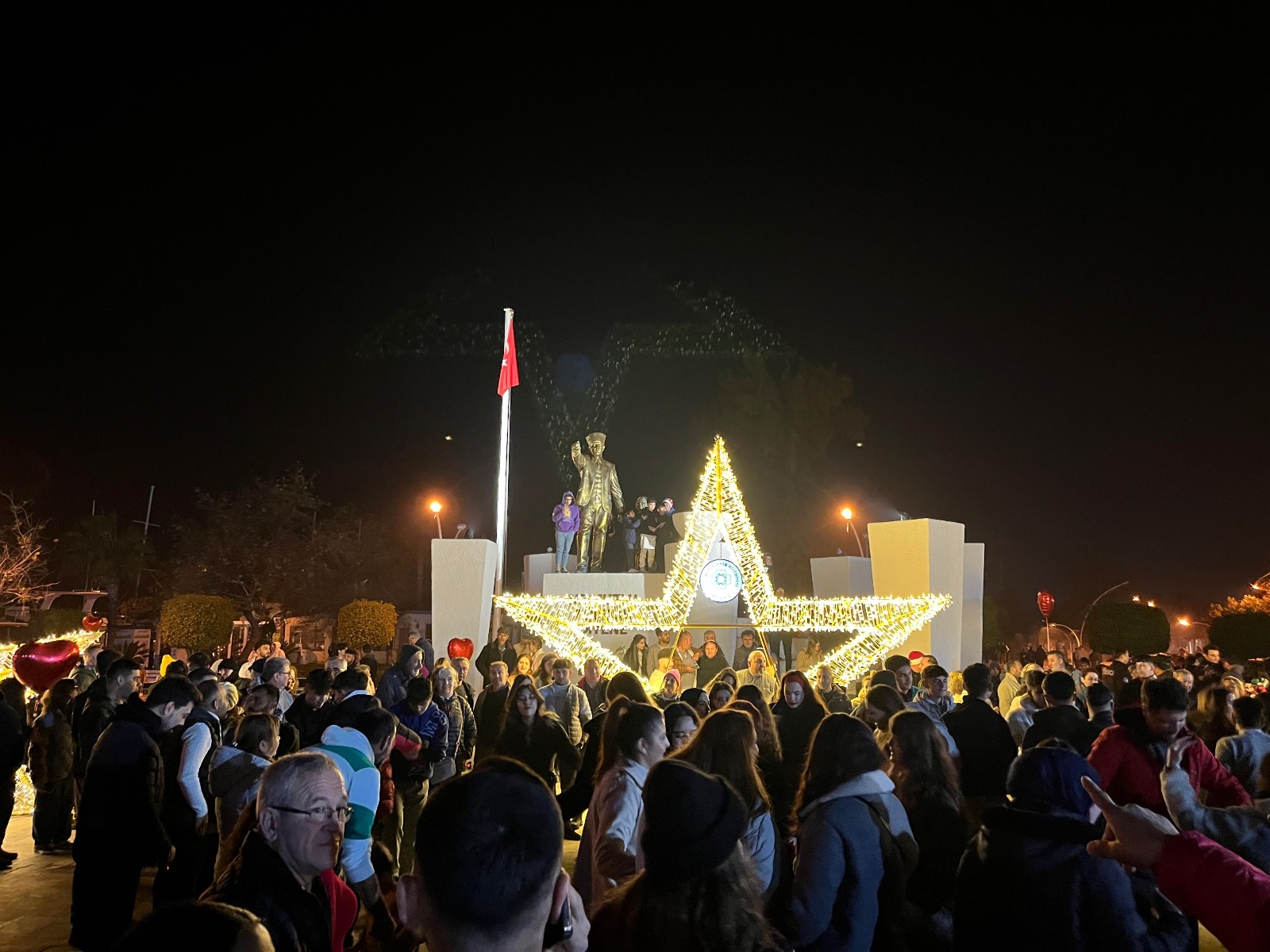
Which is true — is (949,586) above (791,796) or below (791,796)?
above

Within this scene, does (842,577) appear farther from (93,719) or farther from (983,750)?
(93,719)

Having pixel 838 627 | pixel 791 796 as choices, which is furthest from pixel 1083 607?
pixel 791 796

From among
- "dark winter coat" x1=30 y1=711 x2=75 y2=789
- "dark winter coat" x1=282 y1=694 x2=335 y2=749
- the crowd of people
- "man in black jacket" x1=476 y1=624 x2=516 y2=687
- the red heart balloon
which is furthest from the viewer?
"man in black jacket" x1=476 y1=624 x2=516 y2=687

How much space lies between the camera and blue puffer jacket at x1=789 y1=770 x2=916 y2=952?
10.2 ft

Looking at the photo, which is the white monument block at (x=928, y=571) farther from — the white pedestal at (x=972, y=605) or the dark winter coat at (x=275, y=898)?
the dark winter coat at (x=275, y=898)

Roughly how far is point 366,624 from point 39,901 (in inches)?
826

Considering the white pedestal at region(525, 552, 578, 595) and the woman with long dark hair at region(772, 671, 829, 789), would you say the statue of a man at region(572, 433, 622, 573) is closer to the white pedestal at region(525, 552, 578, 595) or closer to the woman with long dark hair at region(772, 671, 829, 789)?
the white pedestal at region(525, 552, 578, 595)

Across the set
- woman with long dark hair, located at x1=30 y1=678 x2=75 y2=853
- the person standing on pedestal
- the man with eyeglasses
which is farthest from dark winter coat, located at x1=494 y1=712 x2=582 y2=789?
the person standing on pedestal

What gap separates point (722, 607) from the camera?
65.3 feet

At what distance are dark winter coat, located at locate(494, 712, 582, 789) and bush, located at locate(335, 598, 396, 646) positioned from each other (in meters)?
20.9

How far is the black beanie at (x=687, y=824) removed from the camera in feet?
7.44

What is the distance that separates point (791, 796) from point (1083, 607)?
57875mm

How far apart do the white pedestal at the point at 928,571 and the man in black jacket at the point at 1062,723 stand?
10372 mm

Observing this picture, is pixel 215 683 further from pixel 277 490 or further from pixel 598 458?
pixel 277 490
